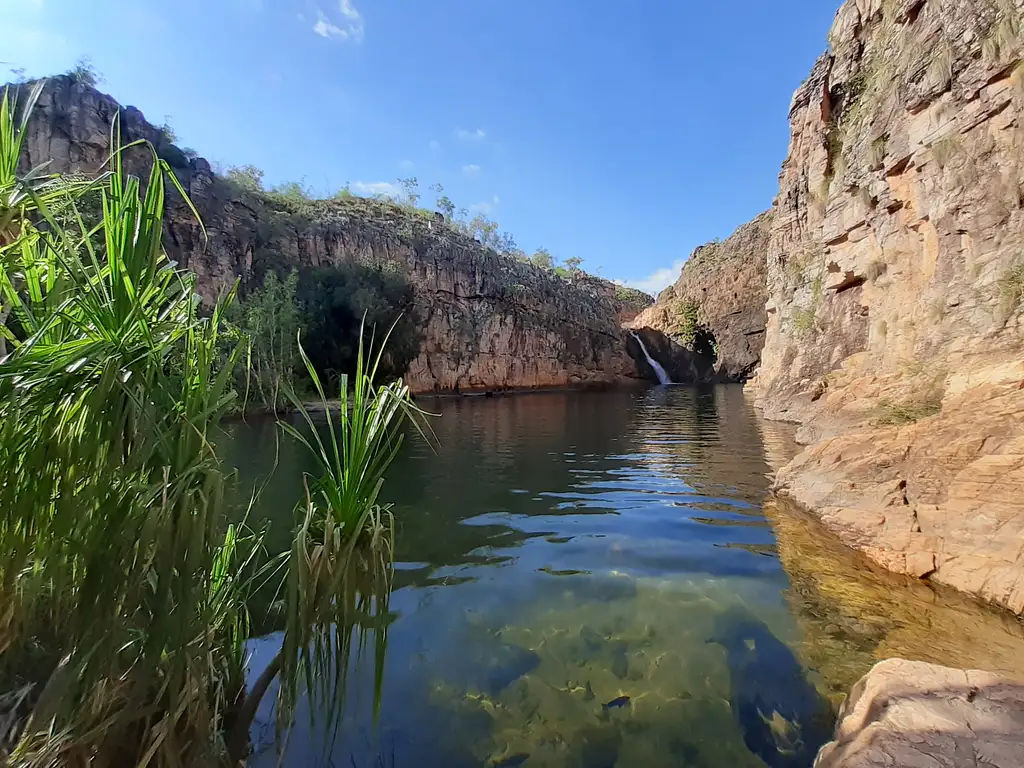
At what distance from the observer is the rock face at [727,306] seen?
4819cm

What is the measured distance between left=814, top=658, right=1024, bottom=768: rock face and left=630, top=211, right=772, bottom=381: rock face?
4911 cm

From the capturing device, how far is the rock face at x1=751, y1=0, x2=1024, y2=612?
4652mm

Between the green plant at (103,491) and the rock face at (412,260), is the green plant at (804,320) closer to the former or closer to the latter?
the green plant at (103,491)

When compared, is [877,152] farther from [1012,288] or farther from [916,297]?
[1012,288]

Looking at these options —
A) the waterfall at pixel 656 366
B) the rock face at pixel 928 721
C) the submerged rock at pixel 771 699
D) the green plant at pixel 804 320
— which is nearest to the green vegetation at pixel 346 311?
the green plant at pixel 804 320

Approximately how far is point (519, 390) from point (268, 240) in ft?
77.0

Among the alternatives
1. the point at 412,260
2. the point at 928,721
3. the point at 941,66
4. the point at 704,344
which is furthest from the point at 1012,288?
the point at 704,344

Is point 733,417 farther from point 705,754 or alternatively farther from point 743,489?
point 705,754

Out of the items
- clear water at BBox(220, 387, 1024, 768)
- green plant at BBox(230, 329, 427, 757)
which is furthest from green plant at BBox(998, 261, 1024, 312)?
green plant at BBox(230, 329, 427, 757)

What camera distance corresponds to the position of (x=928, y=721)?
2156mm

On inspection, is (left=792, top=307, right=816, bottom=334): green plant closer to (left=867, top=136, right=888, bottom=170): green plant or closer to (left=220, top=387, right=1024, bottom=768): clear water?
(left=867, top=136, right=888, bottom=170): green plant

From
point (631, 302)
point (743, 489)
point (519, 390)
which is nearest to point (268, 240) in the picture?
point (519, 390)

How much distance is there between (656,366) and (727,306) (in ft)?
33.2

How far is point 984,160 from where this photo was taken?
9.76 m
